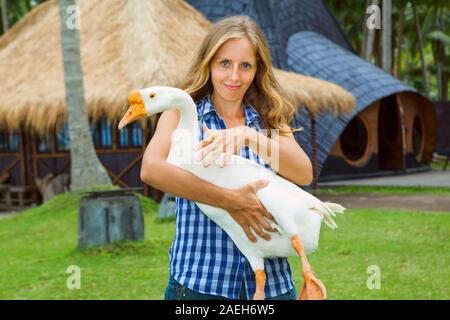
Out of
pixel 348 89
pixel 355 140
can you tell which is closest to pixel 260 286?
pixel 348 89

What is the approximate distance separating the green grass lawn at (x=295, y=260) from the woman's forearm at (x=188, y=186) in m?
3.91

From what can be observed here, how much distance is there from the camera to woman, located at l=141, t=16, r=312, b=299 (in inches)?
75.8

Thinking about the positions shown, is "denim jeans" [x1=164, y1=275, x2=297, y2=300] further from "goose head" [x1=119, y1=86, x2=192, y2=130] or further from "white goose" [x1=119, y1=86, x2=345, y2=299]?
"goose head" [x1=119, y1=86, x2=192, y2=130]

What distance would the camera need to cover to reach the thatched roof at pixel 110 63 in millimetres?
12328

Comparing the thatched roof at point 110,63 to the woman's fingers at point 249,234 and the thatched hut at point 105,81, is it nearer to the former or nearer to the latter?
the thatched hut at point 105,81

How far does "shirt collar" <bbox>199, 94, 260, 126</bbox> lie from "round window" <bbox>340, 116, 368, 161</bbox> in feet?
56.8

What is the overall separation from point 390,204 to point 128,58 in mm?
5572

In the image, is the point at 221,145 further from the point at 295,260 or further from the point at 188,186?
the point at 295,260

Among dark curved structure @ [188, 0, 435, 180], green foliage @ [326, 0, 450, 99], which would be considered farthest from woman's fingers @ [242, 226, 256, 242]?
green foliage @ [326, 0, 450, 99]

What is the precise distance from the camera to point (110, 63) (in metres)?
13.3

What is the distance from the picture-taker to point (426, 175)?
1889 centimetres

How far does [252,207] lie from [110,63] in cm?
1183

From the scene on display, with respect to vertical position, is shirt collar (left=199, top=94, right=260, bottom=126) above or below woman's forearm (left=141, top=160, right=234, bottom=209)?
above

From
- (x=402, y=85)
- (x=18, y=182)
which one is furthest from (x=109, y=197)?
(x=402, y=85)
